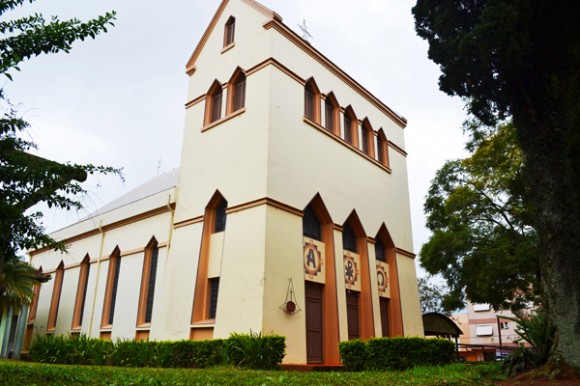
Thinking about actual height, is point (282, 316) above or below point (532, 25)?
below

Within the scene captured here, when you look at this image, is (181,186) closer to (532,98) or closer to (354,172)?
(354,172)

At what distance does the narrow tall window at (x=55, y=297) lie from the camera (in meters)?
23.8

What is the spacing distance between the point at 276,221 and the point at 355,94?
8.64 metres

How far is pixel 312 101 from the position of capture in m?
18.3

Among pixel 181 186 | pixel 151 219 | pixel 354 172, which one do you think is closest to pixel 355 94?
pixel 354 172

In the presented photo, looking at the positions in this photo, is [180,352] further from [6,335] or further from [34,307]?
[34,307]

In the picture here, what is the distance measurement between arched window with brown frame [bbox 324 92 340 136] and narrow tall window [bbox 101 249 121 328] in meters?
10.8

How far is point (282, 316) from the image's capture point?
44.2 feet

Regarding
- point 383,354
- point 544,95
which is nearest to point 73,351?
point 383,354

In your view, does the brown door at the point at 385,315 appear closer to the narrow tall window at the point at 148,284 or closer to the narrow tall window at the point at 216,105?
the narrow tall window at the point at 148,284

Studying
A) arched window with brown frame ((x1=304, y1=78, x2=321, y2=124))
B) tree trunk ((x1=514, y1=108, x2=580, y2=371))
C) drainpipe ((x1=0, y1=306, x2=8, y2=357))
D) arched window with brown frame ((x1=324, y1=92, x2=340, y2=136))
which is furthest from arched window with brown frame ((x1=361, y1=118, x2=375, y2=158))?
drainpipe ((x1=0, y1=306, x2=8, y2=357))

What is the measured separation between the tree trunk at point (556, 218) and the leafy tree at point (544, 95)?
0.02 metres

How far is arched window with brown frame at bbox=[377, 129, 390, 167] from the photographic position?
22.0 metres

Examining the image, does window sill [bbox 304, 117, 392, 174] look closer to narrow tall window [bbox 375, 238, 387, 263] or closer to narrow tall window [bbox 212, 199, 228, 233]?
narrow tall window [bbox 375, 238, 387, 263]
